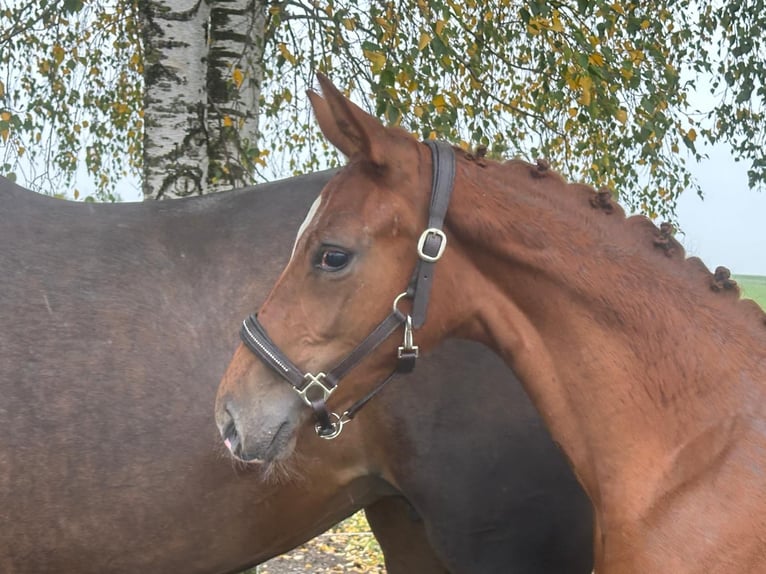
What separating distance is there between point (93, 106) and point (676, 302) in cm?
672

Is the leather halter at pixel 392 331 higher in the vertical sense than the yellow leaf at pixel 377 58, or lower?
lower

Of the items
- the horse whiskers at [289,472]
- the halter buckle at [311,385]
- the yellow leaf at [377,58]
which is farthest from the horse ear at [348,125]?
the yellow leaf at [377,58]

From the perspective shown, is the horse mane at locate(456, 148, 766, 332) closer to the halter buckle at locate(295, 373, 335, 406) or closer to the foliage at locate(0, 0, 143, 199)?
the halter buckle at locate(295, 373, 335, 406)

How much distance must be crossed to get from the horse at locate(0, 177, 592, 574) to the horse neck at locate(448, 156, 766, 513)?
0.44 m

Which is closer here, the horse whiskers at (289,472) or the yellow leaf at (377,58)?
the horse whiskers at (289,472)

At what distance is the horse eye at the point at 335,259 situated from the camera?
6.46 feet

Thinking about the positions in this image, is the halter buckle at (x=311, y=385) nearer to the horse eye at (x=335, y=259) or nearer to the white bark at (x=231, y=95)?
the horse eye at (x=335, y=259)

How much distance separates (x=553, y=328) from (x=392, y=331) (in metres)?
0.42

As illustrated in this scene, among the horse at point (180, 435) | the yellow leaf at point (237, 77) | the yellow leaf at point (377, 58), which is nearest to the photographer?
the horse at point (180, 435)

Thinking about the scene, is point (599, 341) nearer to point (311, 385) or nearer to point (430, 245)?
point (430, 245)

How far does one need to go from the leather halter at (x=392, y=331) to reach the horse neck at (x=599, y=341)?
0.06 metres

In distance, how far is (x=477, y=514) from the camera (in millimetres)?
2520

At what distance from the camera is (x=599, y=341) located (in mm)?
2096

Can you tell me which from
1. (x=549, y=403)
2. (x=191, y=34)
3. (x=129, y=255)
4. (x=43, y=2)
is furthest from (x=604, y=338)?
(x=43, y=2)
